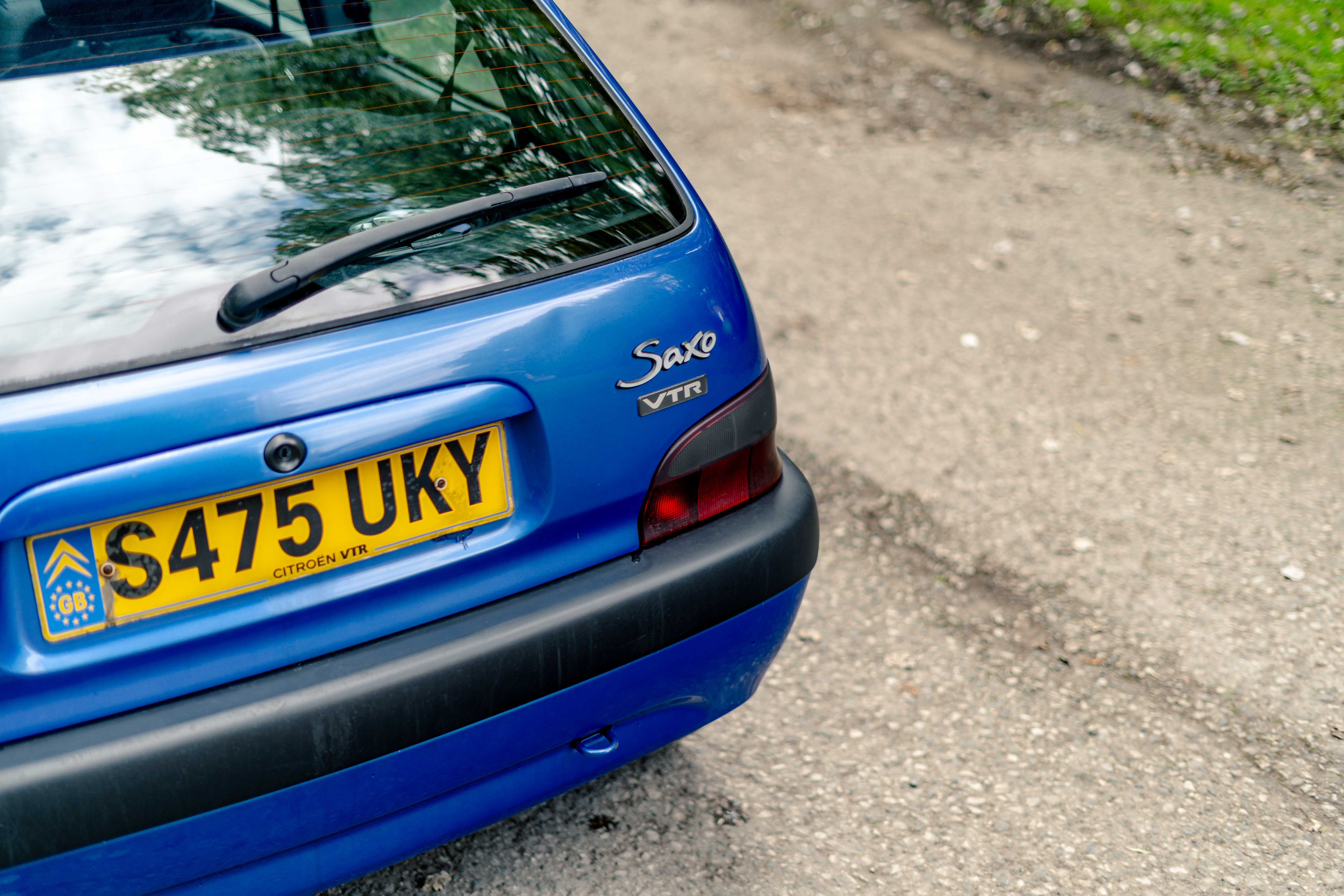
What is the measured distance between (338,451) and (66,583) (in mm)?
382

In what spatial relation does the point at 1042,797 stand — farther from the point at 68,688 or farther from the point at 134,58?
the point at 134,58

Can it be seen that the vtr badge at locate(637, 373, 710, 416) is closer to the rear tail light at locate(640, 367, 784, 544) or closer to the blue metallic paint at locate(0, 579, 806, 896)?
the rear tail light at locate(640, 367, 784, 544)

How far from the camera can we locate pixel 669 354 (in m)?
1.71

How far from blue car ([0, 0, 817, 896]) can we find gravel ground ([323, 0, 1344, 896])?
0.50 metres

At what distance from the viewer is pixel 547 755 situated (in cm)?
175

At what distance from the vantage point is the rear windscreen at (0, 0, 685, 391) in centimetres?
146

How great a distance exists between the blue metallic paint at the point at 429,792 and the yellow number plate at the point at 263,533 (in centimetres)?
30

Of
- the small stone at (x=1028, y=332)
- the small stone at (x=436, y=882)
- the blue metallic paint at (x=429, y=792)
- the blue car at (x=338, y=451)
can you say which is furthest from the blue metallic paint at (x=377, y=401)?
the small stone at (x=1028, y=332)

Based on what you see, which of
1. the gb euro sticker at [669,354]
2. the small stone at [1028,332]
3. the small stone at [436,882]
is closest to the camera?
the gb euro sticker at [669,354]

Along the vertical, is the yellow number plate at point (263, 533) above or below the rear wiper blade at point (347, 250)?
below

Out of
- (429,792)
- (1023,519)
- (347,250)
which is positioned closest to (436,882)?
(429,792)

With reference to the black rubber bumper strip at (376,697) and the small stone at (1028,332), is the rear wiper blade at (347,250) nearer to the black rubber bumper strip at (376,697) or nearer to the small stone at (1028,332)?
the black rubber bumper strip at (376,697)

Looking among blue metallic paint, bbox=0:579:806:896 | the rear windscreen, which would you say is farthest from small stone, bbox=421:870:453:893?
the rear windscreen

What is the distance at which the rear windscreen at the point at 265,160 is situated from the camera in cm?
146
